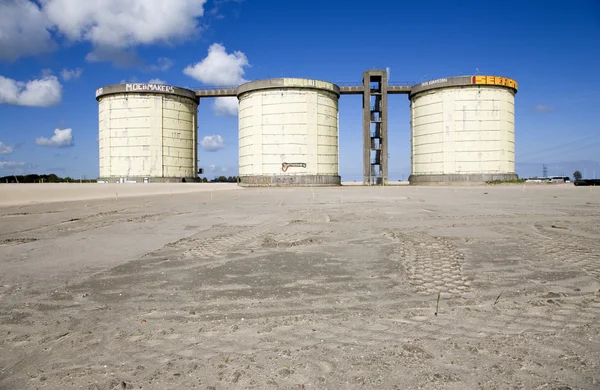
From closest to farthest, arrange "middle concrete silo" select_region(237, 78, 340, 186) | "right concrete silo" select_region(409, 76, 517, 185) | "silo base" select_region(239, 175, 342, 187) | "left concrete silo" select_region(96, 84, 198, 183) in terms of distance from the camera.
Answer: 1. "silo base" select_region(239, 175, 342, 187)
2. "middle concrete silo" select_region(237, 78, 340, 186)
3. "right concrete silo" select_region(409, 76, 517, 185)
4. "left concrete silo" select_region(96, 84, 198, 183)

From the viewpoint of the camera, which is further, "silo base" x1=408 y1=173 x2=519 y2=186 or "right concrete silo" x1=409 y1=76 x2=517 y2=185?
"right concrete silo" x1=409 y1=76 x2=517 y2=185

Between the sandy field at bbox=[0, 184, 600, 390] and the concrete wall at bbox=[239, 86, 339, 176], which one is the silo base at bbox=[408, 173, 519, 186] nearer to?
the concrete wall at bbox=[239, 86, 339, 176]

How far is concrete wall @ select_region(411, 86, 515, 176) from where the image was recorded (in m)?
40.7

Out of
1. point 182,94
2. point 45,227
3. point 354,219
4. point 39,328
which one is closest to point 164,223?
point 45,227

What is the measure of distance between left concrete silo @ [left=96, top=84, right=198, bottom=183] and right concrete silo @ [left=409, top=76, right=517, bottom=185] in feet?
104

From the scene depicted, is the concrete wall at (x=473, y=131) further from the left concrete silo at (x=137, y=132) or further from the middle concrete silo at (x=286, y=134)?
the left concrete silo at (x=137, y=132)

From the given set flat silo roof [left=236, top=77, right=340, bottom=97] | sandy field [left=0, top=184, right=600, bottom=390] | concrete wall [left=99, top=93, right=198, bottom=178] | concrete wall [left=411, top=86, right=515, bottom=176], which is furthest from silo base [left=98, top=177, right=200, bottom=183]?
sandy field [left=0, top=184, right=600, bottom=390]

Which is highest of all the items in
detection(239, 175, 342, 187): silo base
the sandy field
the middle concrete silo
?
the middle concrete silo

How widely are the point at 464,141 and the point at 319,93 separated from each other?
667 inches

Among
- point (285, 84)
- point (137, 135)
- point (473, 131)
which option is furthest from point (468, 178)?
point (137, 135)

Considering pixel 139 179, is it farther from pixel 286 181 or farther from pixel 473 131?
pixel 473 131

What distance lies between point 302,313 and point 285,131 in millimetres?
37853

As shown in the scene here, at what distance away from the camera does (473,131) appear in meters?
40.9

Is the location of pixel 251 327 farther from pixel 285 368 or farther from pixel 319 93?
pixel 319 93
